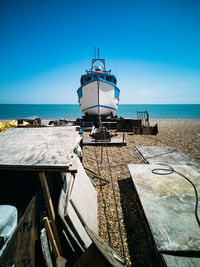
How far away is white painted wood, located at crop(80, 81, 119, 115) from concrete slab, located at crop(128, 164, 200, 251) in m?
12.1

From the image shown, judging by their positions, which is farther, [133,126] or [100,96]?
[100,96]

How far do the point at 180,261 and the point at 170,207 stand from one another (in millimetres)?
940

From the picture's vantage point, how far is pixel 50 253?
178 cm

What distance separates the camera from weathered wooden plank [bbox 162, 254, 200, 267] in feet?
5.16

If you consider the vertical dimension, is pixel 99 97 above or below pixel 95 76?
below

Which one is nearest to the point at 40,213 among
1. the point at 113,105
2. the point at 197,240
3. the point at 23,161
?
the point at 23,161

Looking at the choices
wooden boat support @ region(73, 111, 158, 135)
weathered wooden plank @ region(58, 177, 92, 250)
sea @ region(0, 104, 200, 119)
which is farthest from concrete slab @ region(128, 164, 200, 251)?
sea @ region(0, 104, 200, 119)

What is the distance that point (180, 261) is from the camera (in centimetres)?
162

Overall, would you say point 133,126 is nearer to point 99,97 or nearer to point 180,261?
point 99,97

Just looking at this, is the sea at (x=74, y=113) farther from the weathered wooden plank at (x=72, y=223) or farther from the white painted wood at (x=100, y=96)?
the weathered wooden plank at (x=72, y=223)

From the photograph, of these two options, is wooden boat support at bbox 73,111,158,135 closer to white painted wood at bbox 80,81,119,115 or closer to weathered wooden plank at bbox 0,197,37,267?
white painted wood at bbox 80,81,119,115

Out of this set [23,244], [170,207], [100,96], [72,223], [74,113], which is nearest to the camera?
[23,244]

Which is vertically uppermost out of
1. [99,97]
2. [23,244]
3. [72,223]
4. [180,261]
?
[99,97]

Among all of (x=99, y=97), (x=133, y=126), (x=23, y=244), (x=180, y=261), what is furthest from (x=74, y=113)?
(x=180, y=261)
